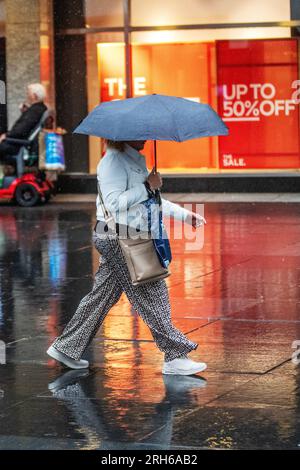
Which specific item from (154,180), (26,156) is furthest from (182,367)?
(26,156)

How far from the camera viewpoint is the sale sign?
18.2 m

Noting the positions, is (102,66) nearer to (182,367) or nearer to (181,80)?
(181,80)

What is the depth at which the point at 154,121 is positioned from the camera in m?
7.24

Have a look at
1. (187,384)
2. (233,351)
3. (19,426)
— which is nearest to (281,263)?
(233,351)

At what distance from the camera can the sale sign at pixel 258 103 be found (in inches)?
719

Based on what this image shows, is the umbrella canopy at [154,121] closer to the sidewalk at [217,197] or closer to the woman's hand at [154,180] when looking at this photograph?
the woman's hand at [154,180]

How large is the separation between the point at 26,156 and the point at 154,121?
401 inches

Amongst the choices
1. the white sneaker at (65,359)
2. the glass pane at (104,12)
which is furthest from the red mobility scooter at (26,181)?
the white sneaker at (65,359)

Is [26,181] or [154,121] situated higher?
[154,121]

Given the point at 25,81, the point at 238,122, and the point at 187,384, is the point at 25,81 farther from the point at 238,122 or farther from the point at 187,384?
the point at 187,384

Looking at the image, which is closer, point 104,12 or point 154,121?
point 154,121

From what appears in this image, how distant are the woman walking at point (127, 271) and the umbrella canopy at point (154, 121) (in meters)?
0.21
